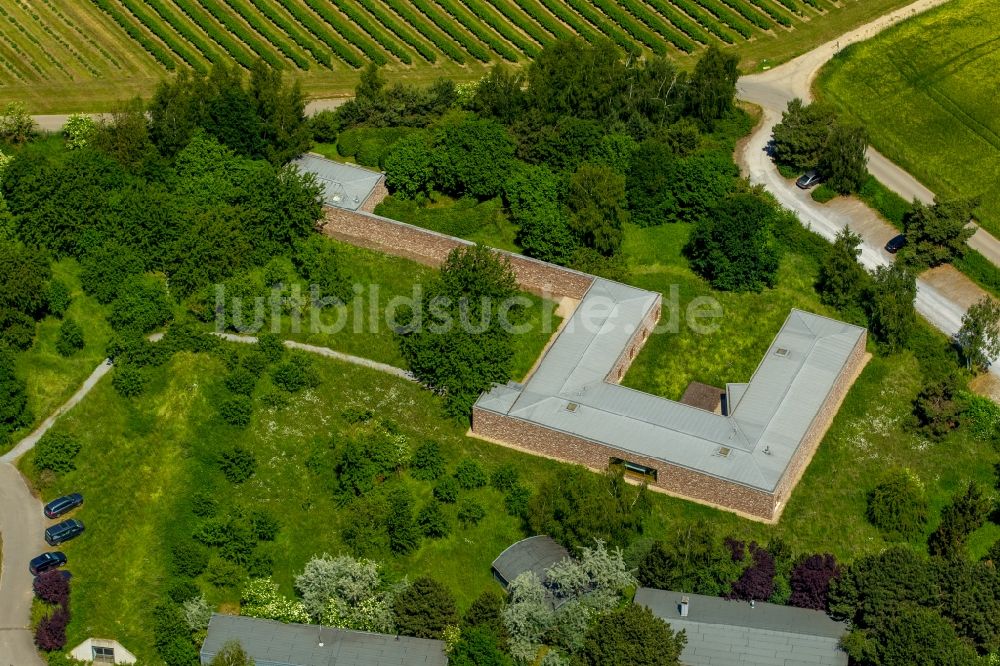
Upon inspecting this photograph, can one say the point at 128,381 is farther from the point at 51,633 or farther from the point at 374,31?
the point at 374,31

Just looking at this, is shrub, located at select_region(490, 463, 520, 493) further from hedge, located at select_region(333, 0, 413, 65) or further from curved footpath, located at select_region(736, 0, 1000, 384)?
hedge, located at select_region(333, 0, 413, 65)

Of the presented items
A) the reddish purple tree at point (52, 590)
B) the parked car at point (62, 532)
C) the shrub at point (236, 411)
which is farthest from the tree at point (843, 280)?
the reddish purple tree at point (52, 590)

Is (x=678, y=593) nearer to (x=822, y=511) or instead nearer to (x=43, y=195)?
(x=822, y=511)

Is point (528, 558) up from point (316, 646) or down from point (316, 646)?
up

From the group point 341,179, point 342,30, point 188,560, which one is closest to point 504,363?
point 188,560

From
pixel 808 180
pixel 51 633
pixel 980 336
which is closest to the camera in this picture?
pixel 51 633
